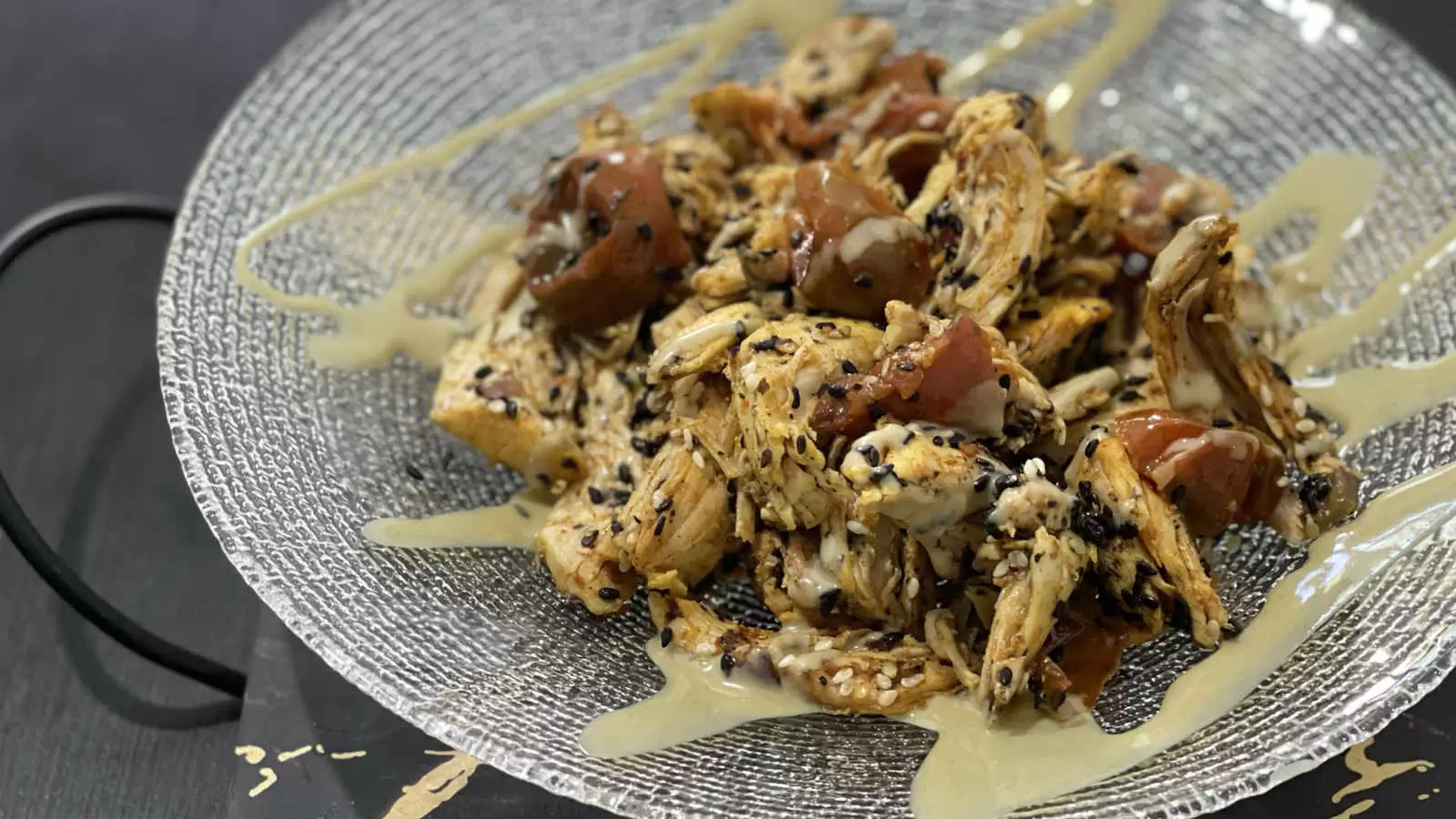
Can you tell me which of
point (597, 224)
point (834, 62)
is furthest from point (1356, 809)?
point (834, 62)

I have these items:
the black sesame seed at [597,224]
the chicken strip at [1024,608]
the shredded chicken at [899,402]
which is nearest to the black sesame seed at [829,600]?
the shredded chicken at [899,402]

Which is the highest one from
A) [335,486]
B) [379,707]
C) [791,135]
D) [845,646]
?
[791,135]

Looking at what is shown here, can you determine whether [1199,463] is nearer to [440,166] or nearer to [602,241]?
[602,241]

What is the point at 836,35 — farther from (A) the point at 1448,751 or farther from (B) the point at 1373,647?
(A) the point at 1448,751

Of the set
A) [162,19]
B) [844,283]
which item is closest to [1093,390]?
[844,283]

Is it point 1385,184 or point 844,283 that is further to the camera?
point 1385,184

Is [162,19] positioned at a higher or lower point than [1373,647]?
higher

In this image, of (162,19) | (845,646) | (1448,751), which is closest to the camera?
(845,646)
